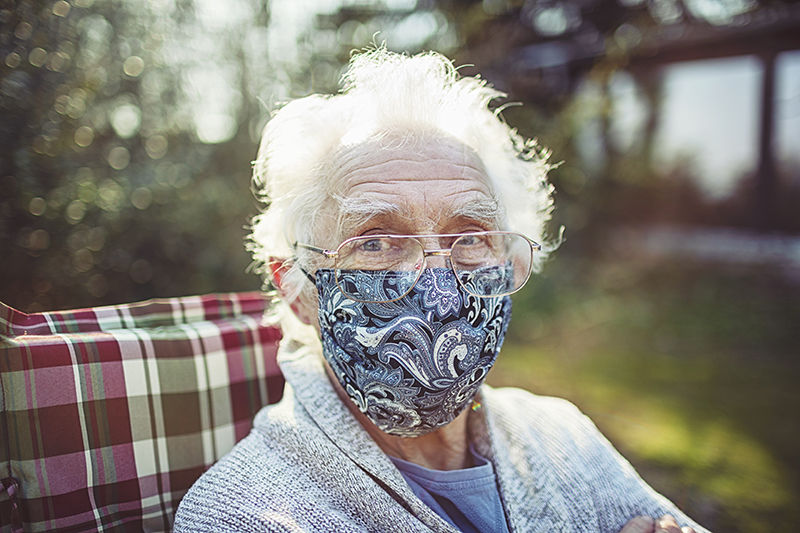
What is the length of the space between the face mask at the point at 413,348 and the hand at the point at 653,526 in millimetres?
662

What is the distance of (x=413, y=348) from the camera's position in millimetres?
1295

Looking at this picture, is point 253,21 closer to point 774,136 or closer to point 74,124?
point 74,124

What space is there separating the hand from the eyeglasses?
2.63ft

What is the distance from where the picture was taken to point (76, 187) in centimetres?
251

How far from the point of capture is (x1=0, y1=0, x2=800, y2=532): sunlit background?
2471 mm

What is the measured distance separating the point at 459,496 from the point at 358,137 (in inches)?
44.9

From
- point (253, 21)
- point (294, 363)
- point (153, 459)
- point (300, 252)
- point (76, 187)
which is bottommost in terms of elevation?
point (153, 459)

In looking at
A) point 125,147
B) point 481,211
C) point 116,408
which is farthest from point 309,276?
point 125,147

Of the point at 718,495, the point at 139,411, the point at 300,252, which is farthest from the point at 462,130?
the point at 718,495

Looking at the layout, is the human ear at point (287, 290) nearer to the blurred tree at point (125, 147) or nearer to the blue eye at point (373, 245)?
the blue eye at point (373, 245)

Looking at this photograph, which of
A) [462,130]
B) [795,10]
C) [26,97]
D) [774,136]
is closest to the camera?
[462,130]

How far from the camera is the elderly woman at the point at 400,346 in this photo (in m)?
1.32

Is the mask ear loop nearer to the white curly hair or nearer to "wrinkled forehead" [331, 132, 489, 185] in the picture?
the white curly hair

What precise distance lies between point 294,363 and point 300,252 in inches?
14.3
